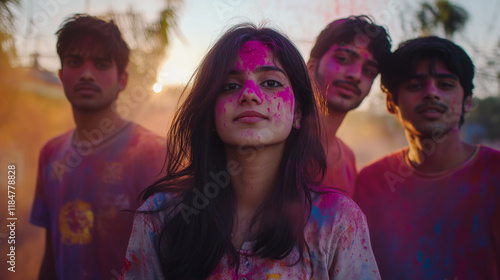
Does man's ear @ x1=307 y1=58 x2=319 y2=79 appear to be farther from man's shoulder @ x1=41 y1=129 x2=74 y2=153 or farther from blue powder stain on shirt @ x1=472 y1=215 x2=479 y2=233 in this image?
man's shoulder @ x1=41 y1=129 x2=74 y2=153

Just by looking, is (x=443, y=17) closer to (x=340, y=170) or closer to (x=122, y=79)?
(x=340, y=170)

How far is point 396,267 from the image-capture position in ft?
7.62

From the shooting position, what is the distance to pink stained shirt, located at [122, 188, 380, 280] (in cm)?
152

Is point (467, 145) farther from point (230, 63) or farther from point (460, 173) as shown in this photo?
point (230, 63)

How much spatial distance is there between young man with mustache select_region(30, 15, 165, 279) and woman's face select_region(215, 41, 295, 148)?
1104 millimetres

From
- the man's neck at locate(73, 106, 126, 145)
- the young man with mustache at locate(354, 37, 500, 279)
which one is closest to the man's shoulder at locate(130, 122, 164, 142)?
the man's neck at locate(73, 106, 126, 145)

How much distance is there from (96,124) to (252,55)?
5.36ft

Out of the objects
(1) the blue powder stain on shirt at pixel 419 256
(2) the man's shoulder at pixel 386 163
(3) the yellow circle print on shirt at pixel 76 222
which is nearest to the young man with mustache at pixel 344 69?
(2) the man's shoulder at pixel 386 163

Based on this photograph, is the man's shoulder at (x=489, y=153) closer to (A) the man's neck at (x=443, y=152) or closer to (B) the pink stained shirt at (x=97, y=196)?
(A) the man's neck at (x=443, y=152)

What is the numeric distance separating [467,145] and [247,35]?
1796mm

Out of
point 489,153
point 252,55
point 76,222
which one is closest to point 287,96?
point 252,55

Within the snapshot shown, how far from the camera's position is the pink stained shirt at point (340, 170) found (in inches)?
108

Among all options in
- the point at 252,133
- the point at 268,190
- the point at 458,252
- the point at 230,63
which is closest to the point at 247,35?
the point at 230,63

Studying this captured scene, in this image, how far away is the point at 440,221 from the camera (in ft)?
7.49
